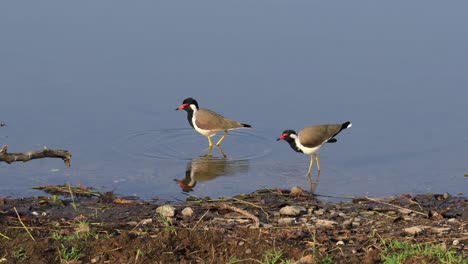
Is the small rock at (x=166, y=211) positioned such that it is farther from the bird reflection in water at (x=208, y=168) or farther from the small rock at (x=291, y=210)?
the bird reflection in water at (x=208, y=168)

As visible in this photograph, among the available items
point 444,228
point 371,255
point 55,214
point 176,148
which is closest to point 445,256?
point 371,255

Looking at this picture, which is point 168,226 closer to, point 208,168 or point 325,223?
point 325,223

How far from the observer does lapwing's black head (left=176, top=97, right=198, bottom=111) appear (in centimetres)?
1227

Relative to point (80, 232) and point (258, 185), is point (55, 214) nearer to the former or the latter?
point (80, 232)

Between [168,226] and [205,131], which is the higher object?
[205,131]

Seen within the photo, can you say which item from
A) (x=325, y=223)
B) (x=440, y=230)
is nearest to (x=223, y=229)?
(x=325, y=223)

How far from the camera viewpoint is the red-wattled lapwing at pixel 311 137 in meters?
10.9

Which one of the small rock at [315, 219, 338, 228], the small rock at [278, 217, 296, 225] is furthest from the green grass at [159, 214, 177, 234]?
the small rock at [315, 219, 338, 228]

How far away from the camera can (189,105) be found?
12289 mm

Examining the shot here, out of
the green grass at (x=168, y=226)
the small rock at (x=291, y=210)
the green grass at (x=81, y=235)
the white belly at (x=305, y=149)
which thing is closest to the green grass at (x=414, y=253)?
the small rock at (x=291, y=210)

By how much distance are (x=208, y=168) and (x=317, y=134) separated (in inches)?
55.7

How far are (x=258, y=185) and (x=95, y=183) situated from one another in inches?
69.5

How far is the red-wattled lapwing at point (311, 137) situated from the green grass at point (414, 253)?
423cm

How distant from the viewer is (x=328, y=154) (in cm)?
1136
